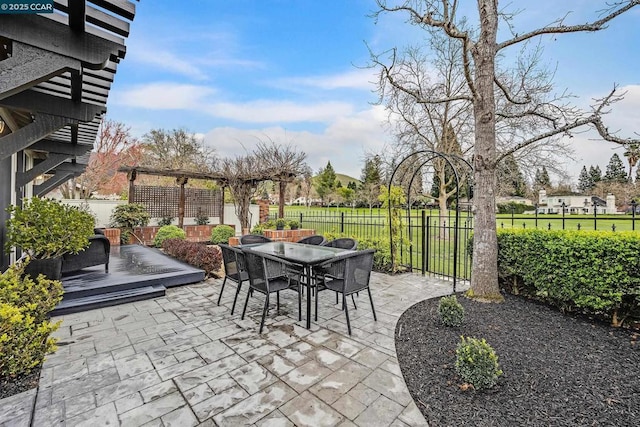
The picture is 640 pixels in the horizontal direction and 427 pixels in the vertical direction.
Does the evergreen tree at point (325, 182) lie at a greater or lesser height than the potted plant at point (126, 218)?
greater

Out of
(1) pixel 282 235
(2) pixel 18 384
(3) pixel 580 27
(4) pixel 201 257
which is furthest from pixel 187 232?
(3) pixel 580 27

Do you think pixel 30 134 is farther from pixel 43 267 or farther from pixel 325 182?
pixel 325 182

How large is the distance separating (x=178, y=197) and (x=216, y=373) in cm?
971

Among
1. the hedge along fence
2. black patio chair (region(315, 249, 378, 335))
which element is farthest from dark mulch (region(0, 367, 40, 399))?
the hedge along fence

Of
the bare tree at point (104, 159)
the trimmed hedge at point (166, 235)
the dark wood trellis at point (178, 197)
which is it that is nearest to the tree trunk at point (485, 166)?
the trimmed hedge at point (166, 235)

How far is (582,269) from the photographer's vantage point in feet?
9.97

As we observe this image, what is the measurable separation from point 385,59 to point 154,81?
8097 millimetres

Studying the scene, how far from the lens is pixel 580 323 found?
3.10 m

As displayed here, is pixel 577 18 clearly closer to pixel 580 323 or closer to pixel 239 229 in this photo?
pixel 580 323

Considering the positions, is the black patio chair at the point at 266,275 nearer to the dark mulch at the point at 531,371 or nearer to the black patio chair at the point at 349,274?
the black patio chair at the point at 349,274

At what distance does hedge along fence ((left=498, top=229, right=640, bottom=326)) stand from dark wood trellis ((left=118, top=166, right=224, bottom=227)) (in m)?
9.41

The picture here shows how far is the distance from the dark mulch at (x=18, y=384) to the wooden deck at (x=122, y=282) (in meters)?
1.60

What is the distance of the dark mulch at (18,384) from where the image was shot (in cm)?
196

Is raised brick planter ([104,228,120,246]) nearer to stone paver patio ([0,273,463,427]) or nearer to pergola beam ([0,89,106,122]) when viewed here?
stone paver patio ([0,273,463,427])
